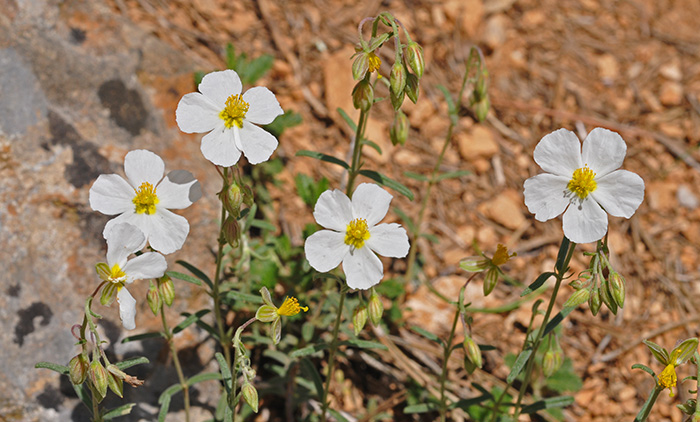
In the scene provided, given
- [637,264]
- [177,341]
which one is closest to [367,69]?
[177,341]

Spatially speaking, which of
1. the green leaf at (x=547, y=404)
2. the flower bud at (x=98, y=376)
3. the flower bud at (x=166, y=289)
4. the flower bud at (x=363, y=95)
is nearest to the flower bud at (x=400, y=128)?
the flower bud at (x=363, y=95)

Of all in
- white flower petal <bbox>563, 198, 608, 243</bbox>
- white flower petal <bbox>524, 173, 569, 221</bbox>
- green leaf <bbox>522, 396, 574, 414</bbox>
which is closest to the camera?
white flower petal <bbox>563, 198, 608, 243</bbox>

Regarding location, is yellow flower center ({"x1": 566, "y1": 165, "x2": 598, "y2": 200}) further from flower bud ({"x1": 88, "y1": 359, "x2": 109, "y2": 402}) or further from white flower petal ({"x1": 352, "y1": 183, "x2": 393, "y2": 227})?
flower bud ({"x1": 88, "y1": 359, "x2": 109, "y2": 402})

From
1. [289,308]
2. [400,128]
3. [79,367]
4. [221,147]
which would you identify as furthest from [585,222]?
[79,367]

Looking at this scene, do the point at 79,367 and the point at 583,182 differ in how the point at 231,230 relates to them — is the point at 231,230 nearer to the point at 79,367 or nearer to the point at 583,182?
the point at 79,367

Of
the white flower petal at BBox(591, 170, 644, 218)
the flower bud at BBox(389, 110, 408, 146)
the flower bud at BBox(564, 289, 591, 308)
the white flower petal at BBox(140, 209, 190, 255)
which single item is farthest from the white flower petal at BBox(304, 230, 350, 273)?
the white flower petal at BBox(591, 170, 644, 218)

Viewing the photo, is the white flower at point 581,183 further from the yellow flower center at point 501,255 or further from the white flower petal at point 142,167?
the white flower petal at point 142,167
